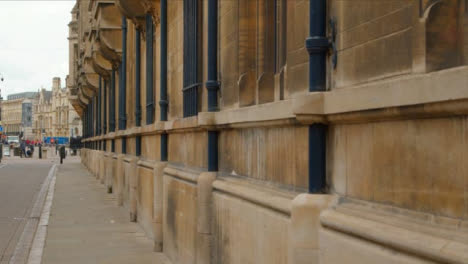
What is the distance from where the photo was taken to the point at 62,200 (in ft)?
72.6

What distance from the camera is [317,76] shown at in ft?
15.9

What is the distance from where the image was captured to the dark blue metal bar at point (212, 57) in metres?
8.48

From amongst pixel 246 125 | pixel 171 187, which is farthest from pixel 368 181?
pixel 171 187

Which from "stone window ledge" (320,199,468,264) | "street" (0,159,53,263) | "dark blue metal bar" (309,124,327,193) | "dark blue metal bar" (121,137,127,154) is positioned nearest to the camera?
"stone window ledge" (320,199,468,264)

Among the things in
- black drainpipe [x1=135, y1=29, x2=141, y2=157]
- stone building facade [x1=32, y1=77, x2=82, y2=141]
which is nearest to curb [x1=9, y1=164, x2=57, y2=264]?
black drainpipe [x1=135, y1=29, x2=141, y2=157]

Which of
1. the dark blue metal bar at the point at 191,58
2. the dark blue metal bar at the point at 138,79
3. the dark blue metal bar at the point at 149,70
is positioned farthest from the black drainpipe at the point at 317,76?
the dark blue metal bar at the point at 138,79

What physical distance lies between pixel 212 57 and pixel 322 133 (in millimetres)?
3887

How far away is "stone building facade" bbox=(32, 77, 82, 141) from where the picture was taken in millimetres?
151488

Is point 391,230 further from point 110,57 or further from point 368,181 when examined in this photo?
point 110,57

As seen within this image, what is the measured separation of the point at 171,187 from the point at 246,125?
416 centimetres

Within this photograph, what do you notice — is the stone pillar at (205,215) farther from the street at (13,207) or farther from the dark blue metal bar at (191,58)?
the street at (13,207)

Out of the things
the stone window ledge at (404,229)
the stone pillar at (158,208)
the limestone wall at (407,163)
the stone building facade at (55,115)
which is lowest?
the stone pillar at (158,208)

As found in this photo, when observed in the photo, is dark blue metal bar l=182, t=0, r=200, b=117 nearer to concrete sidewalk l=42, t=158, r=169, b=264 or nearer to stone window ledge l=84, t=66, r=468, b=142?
concrete sidewalk l=42, t=158, r=169, b=264

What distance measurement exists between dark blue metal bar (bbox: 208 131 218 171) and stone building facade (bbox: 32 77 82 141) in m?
137
